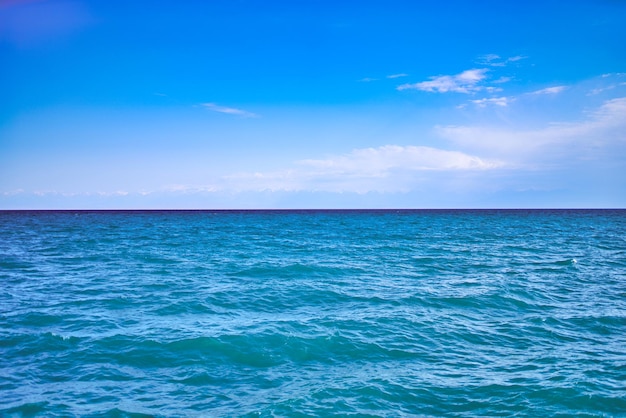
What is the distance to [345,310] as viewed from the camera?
19375 millimetres

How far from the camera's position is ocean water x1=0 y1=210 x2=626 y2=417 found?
34.9 feet

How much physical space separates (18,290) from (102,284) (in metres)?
4.29

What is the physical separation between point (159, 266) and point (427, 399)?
2678 centimetres

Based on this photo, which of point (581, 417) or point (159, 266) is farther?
point (159, 266)

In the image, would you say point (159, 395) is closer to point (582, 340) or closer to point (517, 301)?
point (582, 340)

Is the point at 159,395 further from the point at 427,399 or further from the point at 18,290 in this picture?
the point at 18,290

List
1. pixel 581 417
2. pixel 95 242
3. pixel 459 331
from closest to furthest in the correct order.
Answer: pixel 581 417, pixel 459 331, pixel 95 242

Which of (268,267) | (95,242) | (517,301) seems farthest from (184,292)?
(95,242)

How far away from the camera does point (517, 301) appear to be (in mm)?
21156

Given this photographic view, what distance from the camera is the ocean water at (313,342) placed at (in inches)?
419

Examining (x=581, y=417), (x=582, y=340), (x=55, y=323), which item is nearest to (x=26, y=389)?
(x=55, y=323)

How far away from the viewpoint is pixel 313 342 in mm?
14875

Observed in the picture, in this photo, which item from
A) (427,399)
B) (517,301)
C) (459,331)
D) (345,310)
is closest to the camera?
(427,399)

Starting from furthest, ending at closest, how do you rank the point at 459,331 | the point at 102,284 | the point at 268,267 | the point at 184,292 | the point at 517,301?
the point at 268,267 → the point at 102,284 → the point at 184,292 → the point at 517,301 → the point at 459,331
